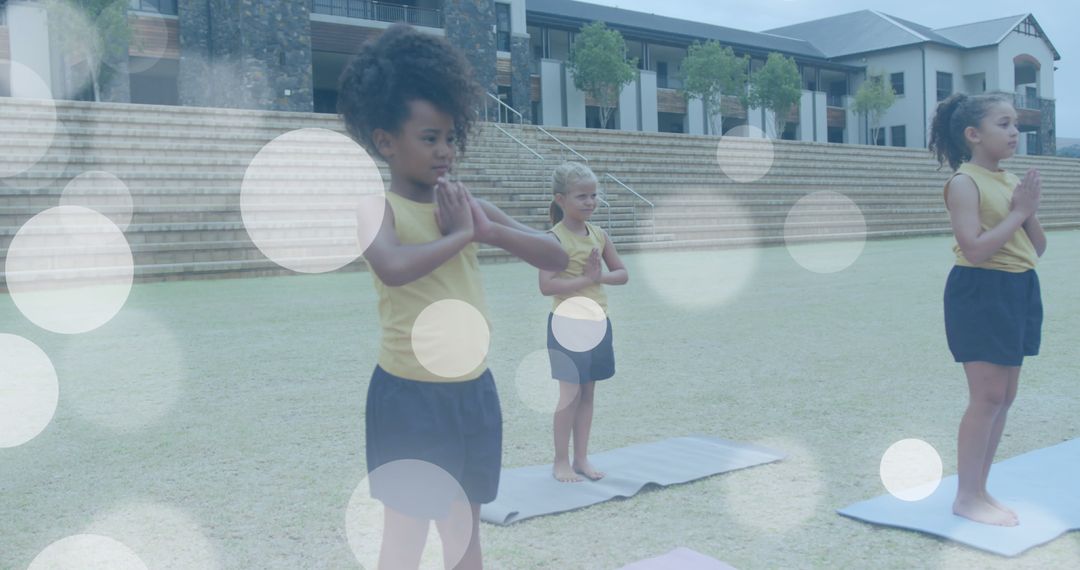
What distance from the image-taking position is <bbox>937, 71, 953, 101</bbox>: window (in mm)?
47328

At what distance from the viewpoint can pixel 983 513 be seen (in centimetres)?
311

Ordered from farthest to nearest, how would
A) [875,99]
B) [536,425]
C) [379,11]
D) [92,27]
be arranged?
1. [875,99]
2. [379,11]
3. [92,27]
4. [536,425]

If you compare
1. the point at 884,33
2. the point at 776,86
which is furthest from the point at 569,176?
the point at 884,33

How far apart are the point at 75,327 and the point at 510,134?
1565 cm

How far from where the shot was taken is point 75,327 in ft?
26.6

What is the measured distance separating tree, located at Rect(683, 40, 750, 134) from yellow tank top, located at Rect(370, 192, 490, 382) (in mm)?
36211

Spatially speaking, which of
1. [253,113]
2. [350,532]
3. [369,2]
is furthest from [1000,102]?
[369,2]

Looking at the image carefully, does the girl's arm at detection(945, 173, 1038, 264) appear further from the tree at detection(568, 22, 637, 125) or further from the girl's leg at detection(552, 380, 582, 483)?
the tree at detection(568, 22, 637, 125)
